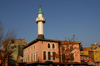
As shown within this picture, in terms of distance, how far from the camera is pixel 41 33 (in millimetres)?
36750

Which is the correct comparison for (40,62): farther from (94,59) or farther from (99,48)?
(99,48)

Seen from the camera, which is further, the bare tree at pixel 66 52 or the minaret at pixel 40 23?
the minaret at pixel 40 23

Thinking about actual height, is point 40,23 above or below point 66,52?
above

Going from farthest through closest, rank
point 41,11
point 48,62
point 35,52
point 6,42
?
point 41,11 → point 35,52 → point 48,62 → point 6,42

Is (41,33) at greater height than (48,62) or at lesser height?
greater

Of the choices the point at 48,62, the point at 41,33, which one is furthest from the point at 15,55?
the point at 48,62

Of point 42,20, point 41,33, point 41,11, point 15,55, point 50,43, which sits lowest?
point 15,55

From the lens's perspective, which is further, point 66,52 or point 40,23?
point 40,23

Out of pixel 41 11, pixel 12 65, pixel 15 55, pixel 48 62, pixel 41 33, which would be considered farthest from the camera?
pixel 15 55

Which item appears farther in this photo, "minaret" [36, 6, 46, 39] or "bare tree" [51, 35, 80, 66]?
"minaret" [36, 6, 46, 39]

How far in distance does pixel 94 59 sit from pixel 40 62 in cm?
3897

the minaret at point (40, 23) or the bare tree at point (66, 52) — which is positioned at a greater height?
the minaret at point (40, 23)

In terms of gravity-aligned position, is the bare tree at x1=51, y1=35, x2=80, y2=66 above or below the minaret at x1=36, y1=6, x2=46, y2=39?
below

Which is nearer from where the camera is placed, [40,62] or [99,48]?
[40,62]
